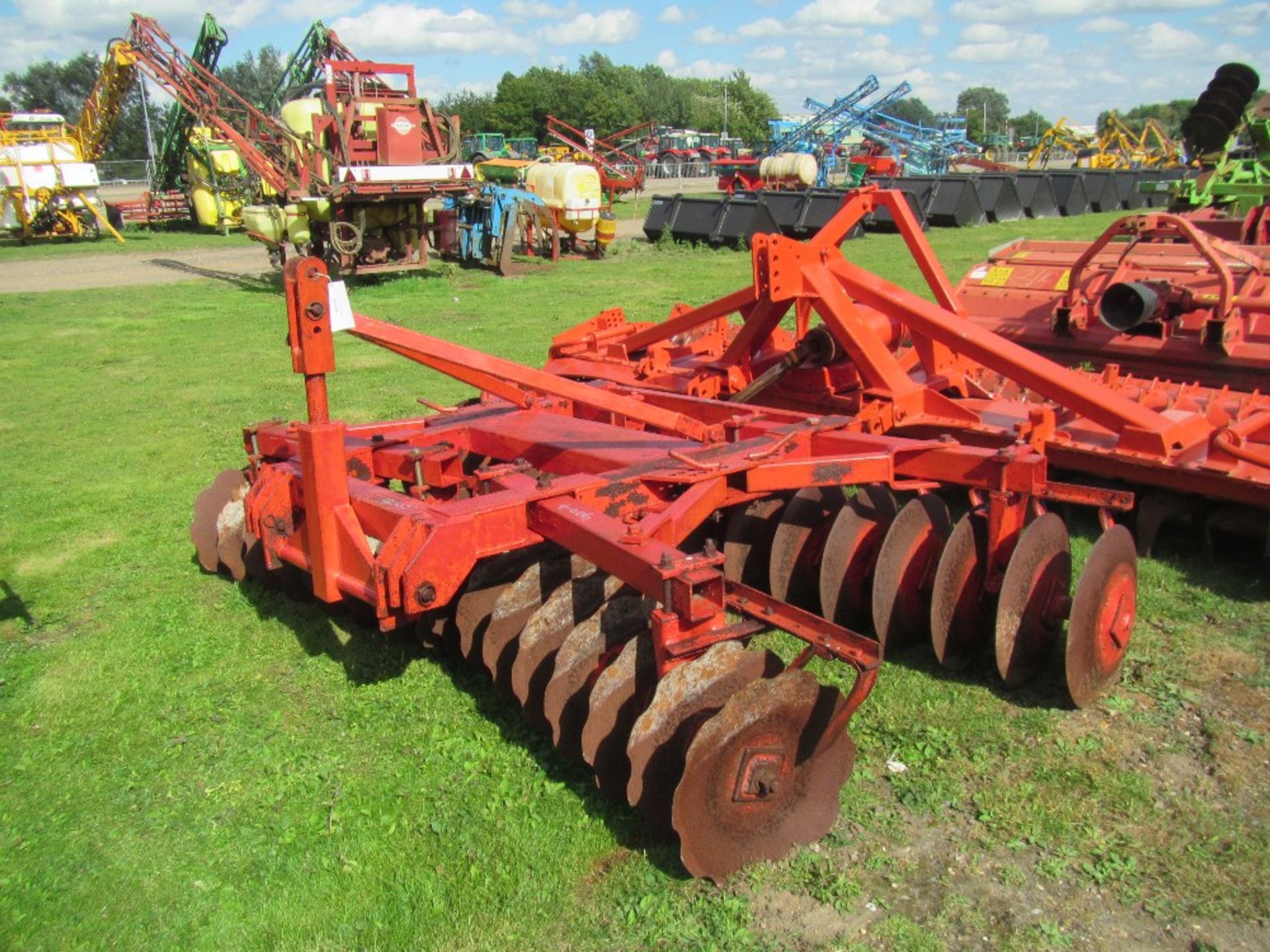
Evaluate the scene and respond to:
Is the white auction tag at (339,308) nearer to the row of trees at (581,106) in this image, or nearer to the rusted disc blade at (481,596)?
the rusted disc blade at (481,596)

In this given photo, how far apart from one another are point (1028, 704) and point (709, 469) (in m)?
1.48

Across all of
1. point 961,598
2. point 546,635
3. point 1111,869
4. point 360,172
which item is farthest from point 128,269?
→ point 1111,869

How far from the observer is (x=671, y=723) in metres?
2.88

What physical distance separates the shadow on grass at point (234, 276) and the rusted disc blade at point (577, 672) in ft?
45.0

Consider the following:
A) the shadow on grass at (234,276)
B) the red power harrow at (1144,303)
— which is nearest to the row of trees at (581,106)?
the shadow on grass at (234,276)

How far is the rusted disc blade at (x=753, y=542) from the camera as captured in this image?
14.9ft

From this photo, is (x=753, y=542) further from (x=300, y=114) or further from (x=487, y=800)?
(x=300, y=114)

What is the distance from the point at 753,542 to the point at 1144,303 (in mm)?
2571

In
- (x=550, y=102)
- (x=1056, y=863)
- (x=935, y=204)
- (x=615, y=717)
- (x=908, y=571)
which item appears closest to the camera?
(x=1056, y=863)

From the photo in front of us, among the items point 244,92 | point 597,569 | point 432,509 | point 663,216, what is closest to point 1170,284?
point 597,569

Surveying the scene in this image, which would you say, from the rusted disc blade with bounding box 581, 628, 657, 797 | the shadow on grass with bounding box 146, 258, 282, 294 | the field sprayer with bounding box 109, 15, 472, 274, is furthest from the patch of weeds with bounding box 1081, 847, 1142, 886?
the shadow on grass with bounding box 146, 258, 282, 294

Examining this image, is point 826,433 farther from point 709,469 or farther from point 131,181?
point 131,181

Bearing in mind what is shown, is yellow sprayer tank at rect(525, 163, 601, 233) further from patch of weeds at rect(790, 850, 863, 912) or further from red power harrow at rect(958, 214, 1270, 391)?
patch of weeds at rect(790, 850, 863, 912)

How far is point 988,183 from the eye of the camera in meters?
22.6
